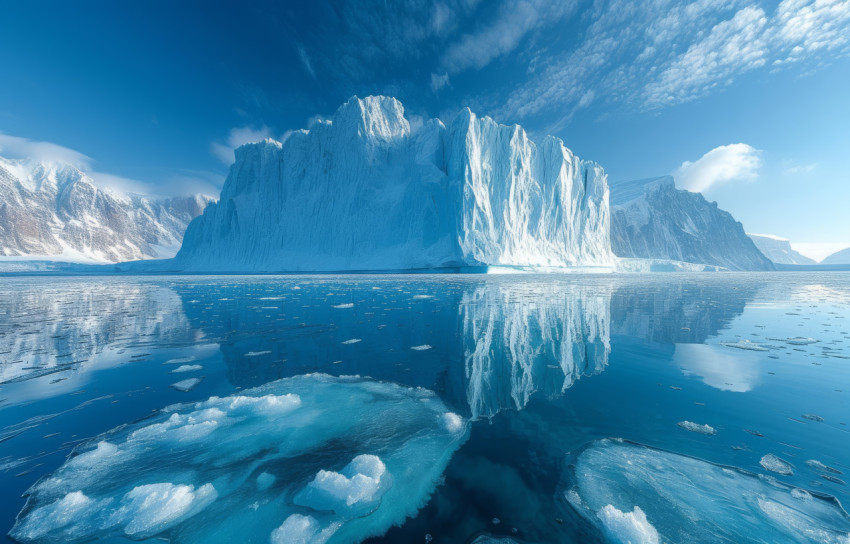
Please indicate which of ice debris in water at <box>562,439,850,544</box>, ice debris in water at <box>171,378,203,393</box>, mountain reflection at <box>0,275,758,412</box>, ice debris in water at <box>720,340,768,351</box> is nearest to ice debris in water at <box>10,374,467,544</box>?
ice debris in water at <box>171,378,203,393</box>

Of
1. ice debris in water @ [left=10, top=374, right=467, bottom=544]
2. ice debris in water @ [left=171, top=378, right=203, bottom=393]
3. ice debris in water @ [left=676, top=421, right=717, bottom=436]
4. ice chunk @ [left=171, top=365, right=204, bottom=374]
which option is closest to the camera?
ice debris in water @ [left=10, top=374, right=467, bottom=544]

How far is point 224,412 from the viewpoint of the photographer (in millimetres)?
3822

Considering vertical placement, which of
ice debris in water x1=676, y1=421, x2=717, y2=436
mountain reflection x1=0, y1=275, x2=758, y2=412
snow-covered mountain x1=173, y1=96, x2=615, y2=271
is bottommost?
ice debris in water x1=676, y1=421, x2=717, y2=436

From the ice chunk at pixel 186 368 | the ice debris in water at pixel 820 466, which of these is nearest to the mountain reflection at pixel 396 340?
the ice chunk at pixel 186 368

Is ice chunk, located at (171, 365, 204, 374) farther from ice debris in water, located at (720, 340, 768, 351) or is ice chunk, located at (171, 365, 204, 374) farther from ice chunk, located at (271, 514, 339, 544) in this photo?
ice debris in water, located at (720, 340, 768, 351)

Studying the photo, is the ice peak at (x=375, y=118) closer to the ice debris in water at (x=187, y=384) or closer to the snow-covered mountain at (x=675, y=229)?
the ice debris in water at (x=187, y=384)

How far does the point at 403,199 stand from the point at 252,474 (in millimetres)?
38699

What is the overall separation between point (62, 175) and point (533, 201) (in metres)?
169

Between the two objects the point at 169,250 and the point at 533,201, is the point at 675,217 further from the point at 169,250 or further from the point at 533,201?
the point at 169,250

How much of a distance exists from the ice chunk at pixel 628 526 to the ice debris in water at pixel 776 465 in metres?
1.56

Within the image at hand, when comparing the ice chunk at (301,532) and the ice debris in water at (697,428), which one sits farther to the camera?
the ice debris in water at (697,428)

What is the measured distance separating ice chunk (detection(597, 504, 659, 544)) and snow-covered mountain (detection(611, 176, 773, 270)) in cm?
11365

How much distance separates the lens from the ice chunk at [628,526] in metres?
2.13

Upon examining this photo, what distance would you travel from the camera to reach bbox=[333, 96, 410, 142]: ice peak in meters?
42.2
